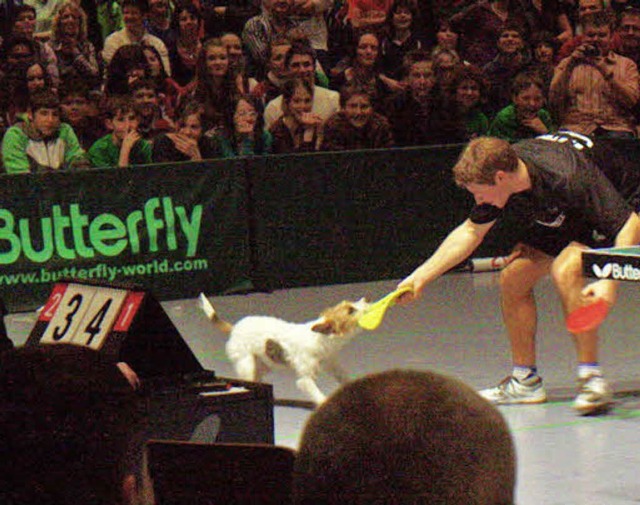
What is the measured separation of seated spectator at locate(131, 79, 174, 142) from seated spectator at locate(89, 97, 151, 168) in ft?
0.30

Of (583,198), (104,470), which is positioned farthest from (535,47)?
(104,470)

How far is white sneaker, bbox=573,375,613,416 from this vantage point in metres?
7.34

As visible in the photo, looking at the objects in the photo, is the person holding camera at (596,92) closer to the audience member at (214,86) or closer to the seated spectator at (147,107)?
the audience member at (214,86)

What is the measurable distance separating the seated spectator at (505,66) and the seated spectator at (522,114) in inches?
23.1

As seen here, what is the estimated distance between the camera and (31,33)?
12625 millimetres

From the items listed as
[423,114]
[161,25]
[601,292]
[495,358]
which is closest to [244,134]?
[161,25]

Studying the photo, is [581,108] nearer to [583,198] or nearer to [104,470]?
[583,198]

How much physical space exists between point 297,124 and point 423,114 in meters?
1.33

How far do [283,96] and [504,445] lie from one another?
1083cm

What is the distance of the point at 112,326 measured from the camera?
5.50 meters

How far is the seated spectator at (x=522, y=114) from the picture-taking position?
1349cm

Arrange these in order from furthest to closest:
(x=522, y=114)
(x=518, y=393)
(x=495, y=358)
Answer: (x=522, y=114) < (x=495, y=358) < (x=518, y=393)

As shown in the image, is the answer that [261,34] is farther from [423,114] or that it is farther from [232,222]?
[232,222]

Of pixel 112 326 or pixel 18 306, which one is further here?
pixel 18 306
